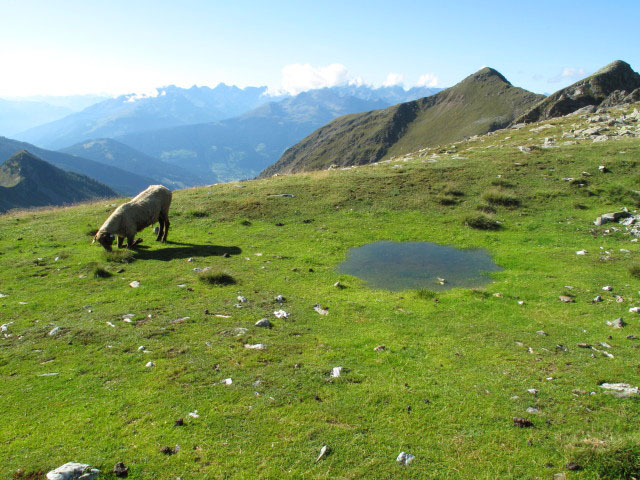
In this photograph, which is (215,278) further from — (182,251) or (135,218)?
(135,218)

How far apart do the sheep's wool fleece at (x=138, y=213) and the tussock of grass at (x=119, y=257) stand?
1370 mm

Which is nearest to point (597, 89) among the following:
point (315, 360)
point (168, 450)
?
point (315, 360)

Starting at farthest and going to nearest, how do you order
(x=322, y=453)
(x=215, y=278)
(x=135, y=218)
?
(x=135, y=218) → (x=215, y=278) → (x=322, y=453)

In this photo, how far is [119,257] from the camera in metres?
16.6

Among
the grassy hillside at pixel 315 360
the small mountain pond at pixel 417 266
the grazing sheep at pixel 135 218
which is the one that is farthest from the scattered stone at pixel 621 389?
the grazing sheep at pixel 135 218

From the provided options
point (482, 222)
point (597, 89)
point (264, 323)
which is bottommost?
point (264, 323)

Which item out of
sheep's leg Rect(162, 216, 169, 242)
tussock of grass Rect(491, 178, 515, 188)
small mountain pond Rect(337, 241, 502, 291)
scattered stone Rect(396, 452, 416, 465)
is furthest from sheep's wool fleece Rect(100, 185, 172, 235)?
tussock of grass Rect(491, 178, 515, 188)

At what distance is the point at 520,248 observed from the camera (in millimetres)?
17562

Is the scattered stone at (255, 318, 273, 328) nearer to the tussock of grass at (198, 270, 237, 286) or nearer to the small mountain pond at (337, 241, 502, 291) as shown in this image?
the tussock of grass at (198, 270, 237, 286)

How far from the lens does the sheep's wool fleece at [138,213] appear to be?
1792cm

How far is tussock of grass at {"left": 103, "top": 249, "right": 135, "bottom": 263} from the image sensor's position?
1656cm

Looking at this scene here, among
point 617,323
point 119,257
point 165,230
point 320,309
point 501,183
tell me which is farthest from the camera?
point 501,183

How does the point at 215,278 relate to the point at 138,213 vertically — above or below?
below

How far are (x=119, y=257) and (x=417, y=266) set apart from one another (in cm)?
1306
